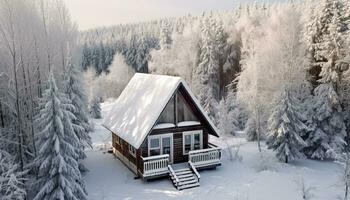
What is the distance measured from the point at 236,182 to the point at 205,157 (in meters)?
2.87

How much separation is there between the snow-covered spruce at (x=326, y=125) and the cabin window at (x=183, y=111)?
405 inches

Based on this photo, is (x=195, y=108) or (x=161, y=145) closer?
(x=161, y=145)

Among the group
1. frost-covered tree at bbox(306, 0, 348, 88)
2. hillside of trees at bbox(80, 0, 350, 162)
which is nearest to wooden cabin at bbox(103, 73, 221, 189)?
hillside of trees at bbox(80, 0, 350, 162)

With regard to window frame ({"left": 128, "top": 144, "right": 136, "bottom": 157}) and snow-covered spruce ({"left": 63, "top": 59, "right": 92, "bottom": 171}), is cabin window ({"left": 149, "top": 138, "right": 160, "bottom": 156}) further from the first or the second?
snow-covered spruce ({"left": 63, "top": 59, "right": 92, "bottom": 171})

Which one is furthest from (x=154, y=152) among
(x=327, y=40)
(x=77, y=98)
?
(x=327, y=40)

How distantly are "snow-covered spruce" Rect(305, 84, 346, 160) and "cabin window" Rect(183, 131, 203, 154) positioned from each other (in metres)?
9.31

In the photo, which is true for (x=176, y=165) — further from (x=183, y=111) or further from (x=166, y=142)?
(x=183, y=111)

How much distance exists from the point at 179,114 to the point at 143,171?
15.4ft

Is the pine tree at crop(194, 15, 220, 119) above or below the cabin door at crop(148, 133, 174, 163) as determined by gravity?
above

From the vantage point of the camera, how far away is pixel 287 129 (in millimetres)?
23047

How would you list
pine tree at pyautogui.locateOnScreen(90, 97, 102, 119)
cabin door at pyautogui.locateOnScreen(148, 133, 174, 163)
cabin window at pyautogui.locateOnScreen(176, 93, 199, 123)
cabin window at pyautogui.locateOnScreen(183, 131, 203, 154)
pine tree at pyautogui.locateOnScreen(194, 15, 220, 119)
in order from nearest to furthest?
1. cabin door at pyautogui.locateOnScreen(148, 133, 174, 163)
2. cabin window at pyautogui.locateOnScreen(176, 93, 199, 123)
3. cabin window at pyautogui.locateOnScreen(183, 131, 203, 154)
4. pine tree at pyautogui.locateOnScreen(90, 97, 102, 119)
5. pine tree at pyautogui.locateOnScreen(194, 15, 220, 119)

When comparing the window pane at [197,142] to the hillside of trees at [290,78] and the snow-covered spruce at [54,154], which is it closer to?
the hillside of trees at [290,78]

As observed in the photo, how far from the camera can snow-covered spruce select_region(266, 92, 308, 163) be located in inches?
914

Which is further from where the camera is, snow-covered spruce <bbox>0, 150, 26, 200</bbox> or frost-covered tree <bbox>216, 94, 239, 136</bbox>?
frost-covered tree <bbox>216, 94, 239, 136</bbox>
